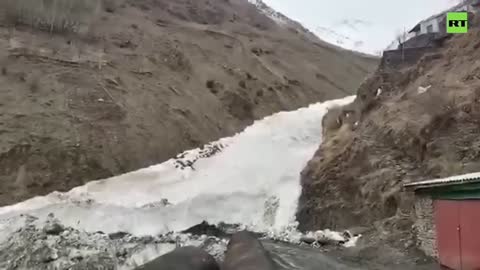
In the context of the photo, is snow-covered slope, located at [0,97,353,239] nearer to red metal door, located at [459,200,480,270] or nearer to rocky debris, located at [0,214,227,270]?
rocky debris, located at [0,214,227,270]

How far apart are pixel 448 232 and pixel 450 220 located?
1.28 feet

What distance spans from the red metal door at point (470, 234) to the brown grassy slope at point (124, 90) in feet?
49.9

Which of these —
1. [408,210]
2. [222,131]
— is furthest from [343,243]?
[222,131]

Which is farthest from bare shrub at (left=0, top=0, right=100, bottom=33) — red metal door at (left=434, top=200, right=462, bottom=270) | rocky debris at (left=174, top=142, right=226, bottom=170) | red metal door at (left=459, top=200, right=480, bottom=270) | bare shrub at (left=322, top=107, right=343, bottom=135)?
red metal door at (left=459, top=200, right=480, bottom=270)

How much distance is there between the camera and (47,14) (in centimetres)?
3244

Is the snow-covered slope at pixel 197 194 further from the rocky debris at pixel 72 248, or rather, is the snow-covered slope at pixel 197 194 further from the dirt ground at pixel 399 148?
the dirt ground at pixel 399 148

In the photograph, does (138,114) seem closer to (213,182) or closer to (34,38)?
(213,182)

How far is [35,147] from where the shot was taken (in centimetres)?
2166

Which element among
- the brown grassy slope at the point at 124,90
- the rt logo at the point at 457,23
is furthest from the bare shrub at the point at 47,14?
the rt logo at the point at 457,23

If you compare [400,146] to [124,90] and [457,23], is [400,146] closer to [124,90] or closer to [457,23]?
[457,23]

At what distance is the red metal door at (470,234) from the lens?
1146 cm

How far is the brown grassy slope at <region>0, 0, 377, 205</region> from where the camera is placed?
22078 millimetres

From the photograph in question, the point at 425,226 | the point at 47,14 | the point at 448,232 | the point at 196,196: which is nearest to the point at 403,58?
the point at 196,196

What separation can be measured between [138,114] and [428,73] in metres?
14.5
